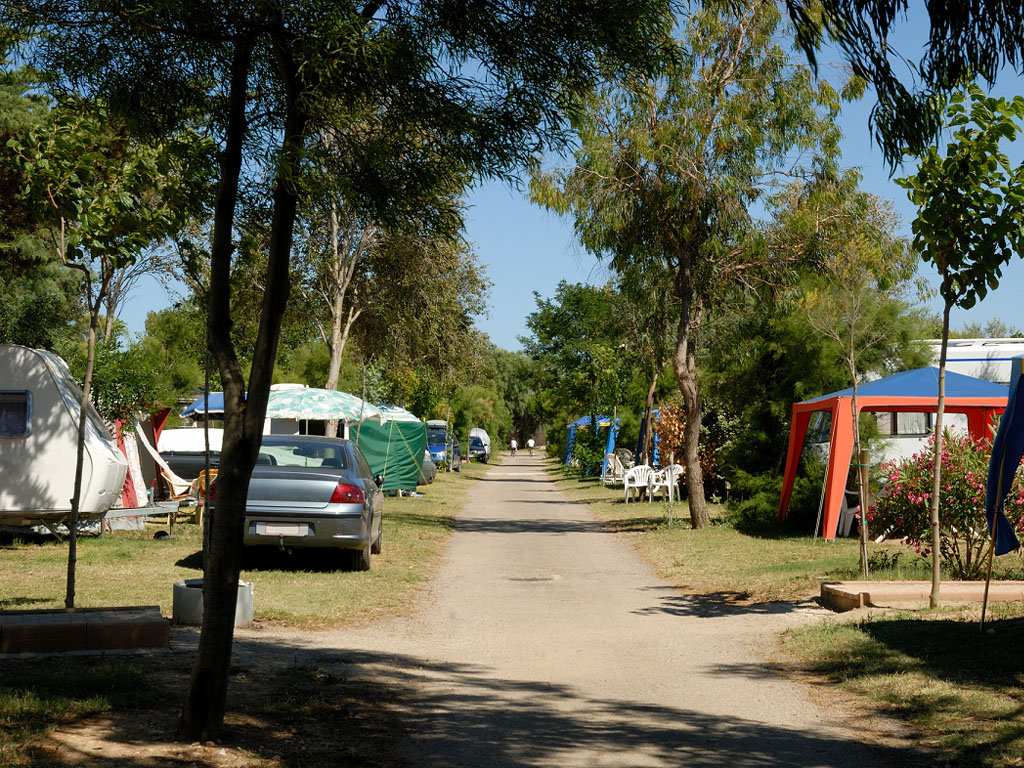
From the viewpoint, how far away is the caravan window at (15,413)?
42.4ft

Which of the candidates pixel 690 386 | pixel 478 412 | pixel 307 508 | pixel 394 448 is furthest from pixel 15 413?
pixel 478 412

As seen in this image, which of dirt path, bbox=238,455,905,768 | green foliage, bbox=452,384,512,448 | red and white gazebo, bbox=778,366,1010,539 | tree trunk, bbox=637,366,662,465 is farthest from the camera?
green foliage, bbox=452,384,512,448

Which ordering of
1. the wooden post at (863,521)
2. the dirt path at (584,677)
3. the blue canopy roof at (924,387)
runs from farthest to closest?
the blue canopy roof at (924,387), the wooden post at (863,521), the dirt path at (584,677)

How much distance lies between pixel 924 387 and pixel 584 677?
1078 cm

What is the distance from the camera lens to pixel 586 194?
18422 millimetres

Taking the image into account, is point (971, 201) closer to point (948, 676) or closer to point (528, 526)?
point (948, 676)

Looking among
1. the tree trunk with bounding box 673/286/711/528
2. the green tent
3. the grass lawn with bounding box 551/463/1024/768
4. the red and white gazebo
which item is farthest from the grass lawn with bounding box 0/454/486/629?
the green tent

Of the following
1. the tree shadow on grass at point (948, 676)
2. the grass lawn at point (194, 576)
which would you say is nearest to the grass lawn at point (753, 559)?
the tree shadow on grass at point (948, 676)

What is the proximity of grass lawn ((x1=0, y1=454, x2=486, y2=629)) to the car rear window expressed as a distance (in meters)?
1.19

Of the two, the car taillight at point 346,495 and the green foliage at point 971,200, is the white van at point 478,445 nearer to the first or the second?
the car taillight at point 346,495

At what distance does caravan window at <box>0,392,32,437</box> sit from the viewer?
42.4ft

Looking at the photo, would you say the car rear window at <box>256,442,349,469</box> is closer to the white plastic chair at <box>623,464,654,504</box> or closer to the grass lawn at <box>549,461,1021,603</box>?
the grass lawn at <box>549,461,1021,603</box>

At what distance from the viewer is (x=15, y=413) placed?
42.8 ft

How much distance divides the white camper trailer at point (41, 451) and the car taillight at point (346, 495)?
3.38 metres
